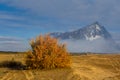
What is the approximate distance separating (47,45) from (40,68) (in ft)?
8.04

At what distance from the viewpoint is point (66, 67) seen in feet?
127

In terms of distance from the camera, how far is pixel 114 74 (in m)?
39.2

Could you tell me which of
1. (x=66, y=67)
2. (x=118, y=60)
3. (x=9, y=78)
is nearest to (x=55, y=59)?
(x=66, y=67)

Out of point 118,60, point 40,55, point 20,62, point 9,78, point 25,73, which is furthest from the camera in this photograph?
point 118,60

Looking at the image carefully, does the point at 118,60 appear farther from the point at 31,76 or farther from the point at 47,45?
the point at 31,76

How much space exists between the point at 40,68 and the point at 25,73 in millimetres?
3149

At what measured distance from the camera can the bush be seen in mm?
38125

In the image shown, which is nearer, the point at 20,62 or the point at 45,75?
the point at 45,75

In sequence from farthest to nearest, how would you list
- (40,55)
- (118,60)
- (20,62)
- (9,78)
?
1. (118,60)
2. (20,62)
3. (40,55)
4. (9,78)

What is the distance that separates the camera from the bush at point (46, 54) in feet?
125

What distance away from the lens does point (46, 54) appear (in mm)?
38594

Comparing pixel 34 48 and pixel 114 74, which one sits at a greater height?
pixel 34 48

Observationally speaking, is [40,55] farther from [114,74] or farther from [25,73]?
[114,74]

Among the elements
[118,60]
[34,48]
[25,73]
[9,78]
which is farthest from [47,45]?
[118,60]
